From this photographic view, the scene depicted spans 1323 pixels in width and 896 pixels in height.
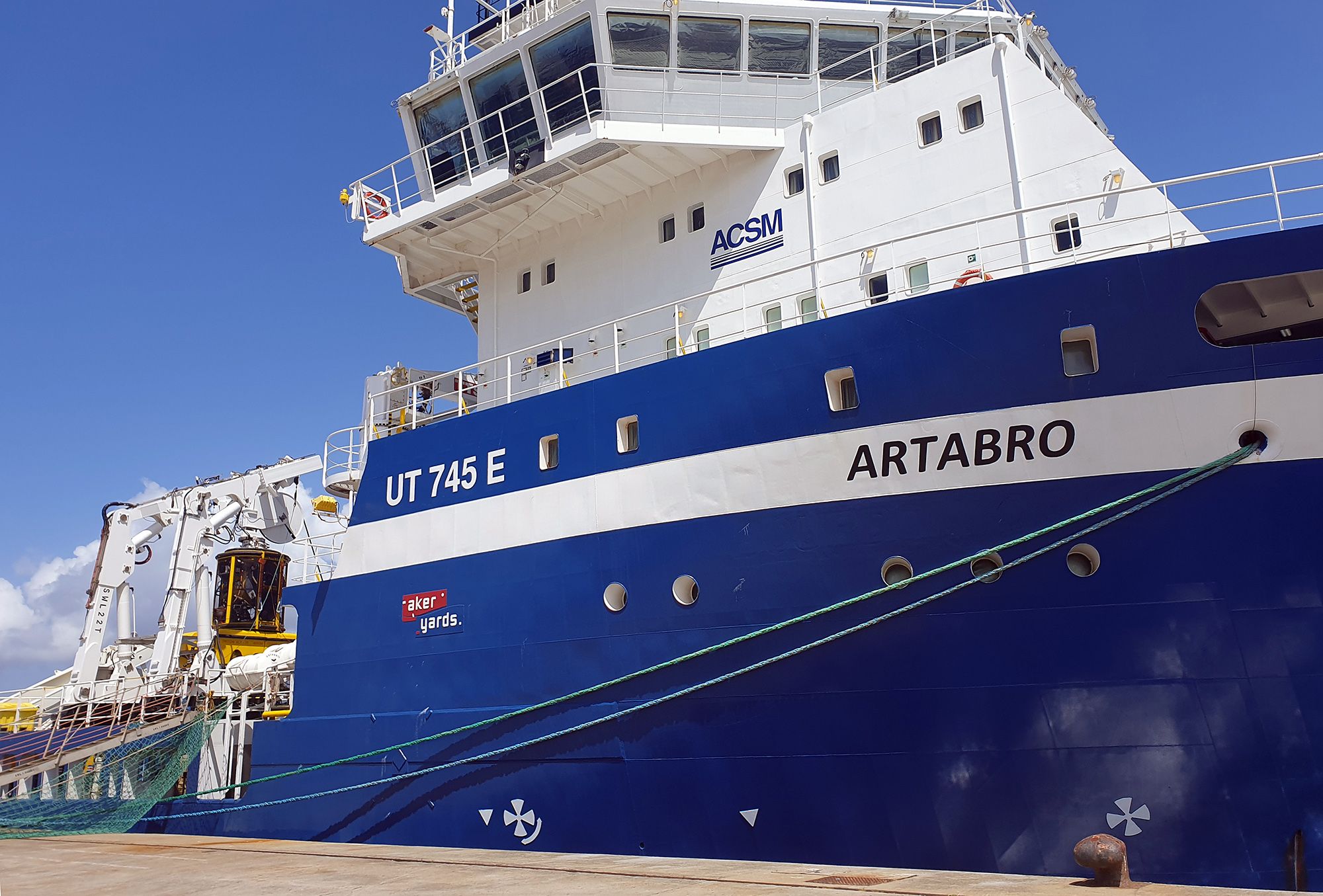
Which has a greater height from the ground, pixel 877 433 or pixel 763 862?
pixel 877 433

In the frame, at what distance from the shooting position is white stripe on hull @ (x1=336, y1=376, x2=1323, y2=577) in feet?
20.4

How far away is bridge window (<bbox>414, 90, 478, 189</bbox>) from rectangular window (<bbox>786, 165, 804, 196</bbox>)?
417 cm

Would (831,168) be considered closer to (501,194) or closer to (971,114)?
(971,114)

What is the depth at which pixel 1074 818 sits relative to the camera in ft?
20.3

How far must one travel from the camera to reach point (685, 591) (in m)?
7.89

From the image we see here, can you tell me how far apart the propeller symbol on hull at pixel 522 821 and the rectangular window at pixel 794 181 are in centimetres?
677

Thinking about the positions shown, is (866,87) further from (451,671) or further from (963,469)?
(451,671)

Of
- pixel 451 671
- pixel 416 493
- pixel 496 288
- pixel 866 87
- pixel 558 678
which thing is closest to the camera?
pixel 558 678

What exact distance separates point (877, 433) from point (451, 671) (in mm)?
4792

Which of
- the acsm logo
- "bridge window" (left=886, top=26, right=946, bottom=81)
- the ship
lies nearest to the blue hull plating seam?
the ship

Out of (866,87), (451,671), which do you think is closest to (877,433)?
(451,671)

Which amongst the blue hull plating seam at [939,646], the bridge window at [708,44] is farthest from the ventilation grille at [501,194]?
the blue hull plating seam at [939,646]

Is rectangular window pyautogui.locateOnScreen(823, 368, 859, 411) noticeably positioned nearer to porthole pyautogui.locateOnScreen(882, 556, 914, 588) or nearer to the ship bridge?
porthole pyautogui.locateOnScreen(882, 556, 914, 588)

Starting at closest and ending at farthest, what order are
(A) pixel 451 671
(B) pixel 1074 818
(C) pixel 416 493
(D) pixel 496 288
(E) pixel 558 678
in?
(B) pixel 1074 818, (E) pixel 558 678, (A) pixel 451 671, (C) pixel 416 493, (D) pixel 496 288
